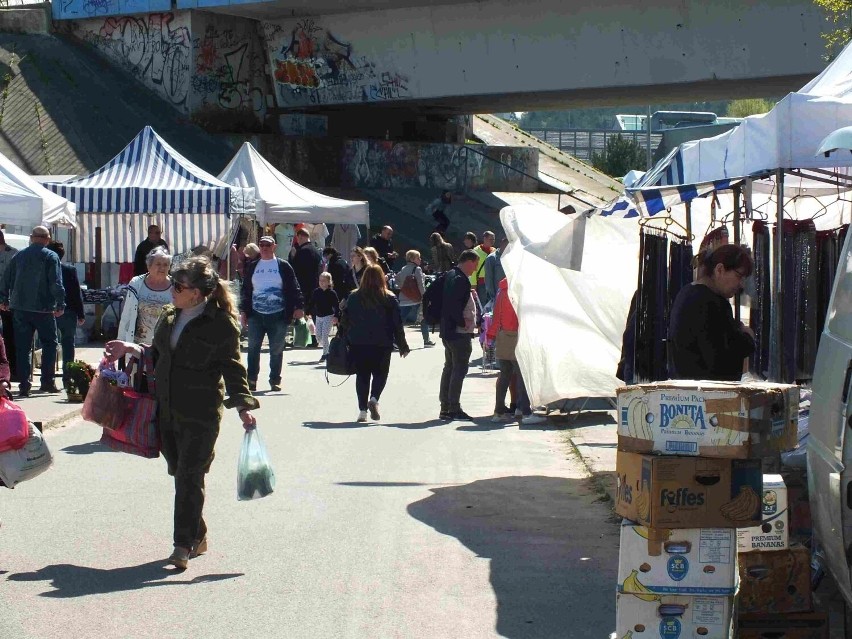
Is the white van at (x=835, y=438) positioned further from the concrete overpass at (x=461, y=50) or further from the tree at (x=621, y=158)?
the tree at (x=621, y=158)

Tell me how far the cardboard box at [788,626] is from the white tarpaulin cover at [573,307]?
7187 millimetres

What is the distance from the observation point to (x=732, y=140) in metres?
8.78

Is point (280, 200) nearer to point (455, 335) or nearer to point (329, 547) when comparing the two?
point (455, 335)

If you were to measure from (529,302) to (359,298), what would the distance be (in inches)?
68.8

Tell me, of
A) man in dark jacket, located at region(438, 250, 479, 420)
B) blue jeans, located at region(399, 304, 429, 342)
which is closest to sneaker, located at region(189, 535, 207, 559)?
man in dark jacket, located at region(438, 250, 479, 420)

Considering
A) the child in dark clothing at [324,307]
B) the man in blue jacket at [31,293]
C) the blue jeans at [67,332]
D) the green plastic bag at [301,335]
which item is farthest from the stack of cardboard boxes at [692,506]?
the green plastic bag at [301,335]

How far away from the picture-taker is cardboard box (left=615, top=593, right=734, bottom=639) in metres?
5.40

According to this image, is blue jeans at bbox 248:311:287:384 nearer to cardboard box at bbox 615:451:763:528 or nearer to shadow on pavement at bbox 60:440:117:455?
shadow on pavement at bbox 60:440:117:455

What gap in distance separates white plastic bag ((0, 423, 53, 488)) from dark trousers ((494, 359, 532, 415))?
285 inches

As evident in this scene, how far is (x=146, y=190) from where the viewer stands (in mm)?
21250

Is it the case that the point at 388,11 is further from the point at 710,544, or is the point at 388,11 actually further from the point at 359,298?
the point at 710,544

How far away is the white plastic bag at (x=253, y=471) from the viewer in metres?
7.21

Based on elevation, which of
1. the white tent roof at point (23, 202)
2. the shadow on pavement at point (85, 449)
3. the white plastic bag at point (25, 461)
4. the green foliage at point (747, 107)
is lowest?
the shadow on pavement at point (85, 449)

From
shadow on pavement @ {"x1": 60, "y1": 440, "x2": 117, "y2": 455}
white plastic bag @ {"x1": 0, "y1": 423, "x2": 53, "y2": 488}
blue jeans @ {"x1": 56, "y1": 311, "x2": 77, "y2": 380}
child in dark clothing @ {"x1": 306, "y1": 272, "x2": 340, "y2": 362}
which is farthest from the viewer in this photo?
child in dark clothing @ {"x1": 306, "y1": 272, "x2": 340, "y2": 362}
